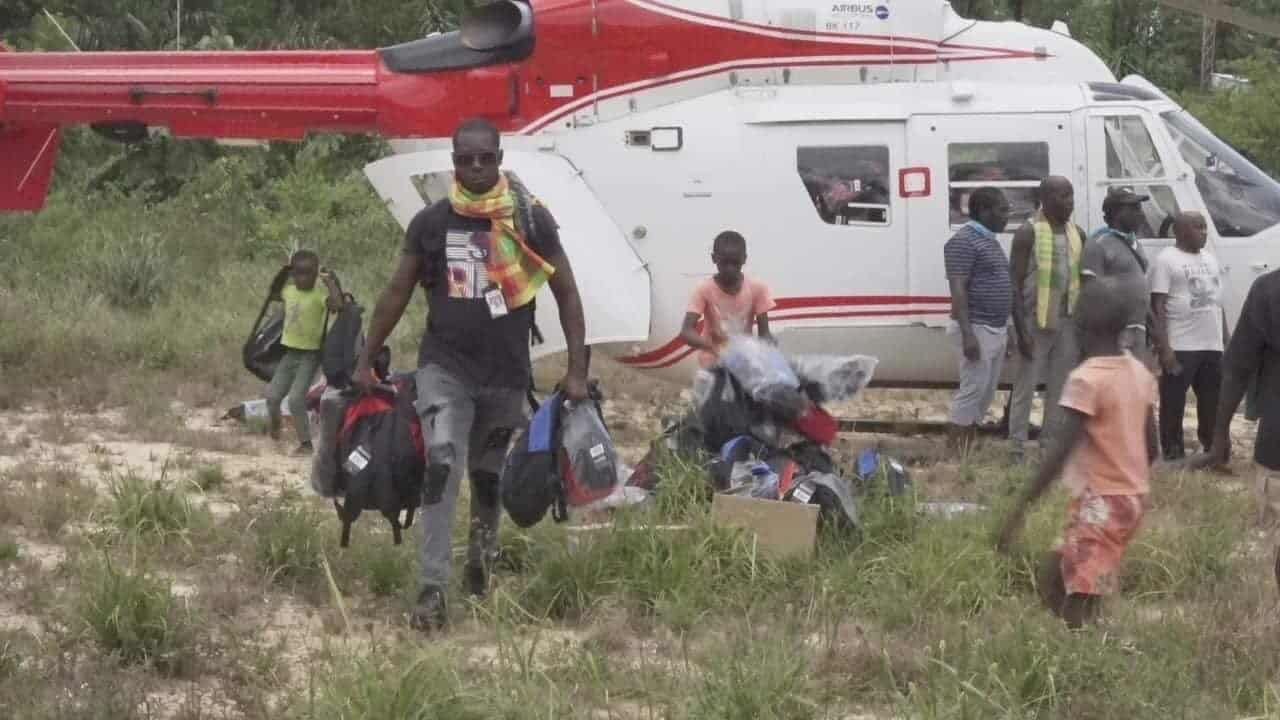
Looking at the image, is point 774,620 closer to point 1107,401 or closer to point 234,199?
point 1107,401

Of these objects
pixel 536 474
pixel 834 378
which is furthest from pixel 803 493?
pixel 536 474

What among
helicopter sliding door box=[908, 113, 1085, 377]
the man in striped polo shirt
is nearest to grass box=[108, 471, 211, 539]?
the man in striped polo shirt

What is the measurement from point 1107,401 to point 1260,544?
240cm

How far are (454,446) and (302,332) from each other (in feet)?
12.8

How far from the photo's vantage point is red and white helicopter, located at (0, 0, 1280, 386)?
31.8 ft

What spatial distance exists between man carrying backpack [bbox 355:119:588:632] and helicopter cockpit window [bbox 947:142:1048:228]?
3.92m

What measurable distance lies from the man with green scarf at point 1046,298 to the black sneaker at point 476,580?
410cm

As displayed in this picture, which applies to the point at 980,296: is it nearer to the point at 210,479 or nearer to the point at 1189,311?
the point at 1189,311

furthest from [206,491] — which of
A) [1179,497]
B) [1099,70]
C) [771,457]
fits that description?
[1099,70]

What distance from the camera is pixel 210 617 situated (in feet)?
20.5

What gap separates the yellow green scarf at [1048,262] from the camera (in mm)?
9375

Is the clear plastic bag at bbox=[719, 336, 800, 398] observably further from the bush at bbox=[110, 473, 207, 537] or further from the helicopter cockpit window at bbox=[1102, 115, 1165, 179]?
the helicopter cockpit window at bbox=[1102, 115, 1165, 179]

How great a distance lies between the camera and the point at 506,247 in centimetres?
629

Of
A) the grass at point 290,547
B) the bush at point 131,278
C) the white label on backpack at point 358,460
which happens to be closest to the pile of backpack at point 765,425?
the grass at point 290,547
